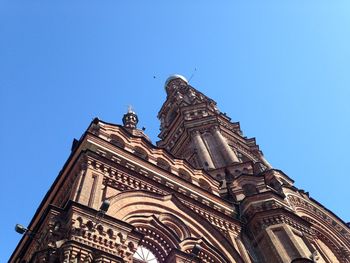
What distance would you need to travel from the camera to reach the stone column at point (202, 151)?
25.6 meters

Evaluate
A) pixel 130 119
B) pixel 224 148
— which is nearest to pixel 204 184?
pixel 224 148

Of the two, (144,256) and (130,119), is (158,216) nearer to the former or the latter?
(144,256)

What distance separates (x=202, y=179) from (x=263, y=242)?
422cm

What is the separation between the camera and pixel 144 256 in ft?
44.1

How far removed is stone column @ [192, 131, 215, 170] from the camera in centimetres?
2560

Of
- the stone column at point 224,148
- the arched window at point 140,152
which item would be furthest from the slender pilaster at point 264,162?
the arched window at point 140,152

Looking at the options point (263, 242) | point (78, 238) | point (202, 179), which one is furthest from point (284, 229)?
point (78, 238)

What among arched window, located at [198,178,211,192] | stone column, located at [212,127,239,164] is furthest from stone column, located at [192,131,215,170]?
arched window, located at [198,178,211,192]

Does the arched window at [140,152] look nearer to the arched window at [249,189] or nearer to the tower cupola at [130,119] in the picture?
the arched window at [249,189]

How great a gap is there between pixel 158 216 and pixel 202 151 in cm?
1273

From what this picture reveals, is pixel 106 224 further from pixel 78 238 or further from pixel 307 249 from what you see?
pixel 307 249

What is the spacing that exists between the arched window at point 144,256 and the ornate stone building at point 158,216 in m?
0.03

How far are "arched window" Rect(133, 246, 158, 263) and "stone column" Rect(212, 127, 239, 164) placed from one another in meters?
12.8

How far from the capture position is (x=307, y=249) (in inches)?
656
